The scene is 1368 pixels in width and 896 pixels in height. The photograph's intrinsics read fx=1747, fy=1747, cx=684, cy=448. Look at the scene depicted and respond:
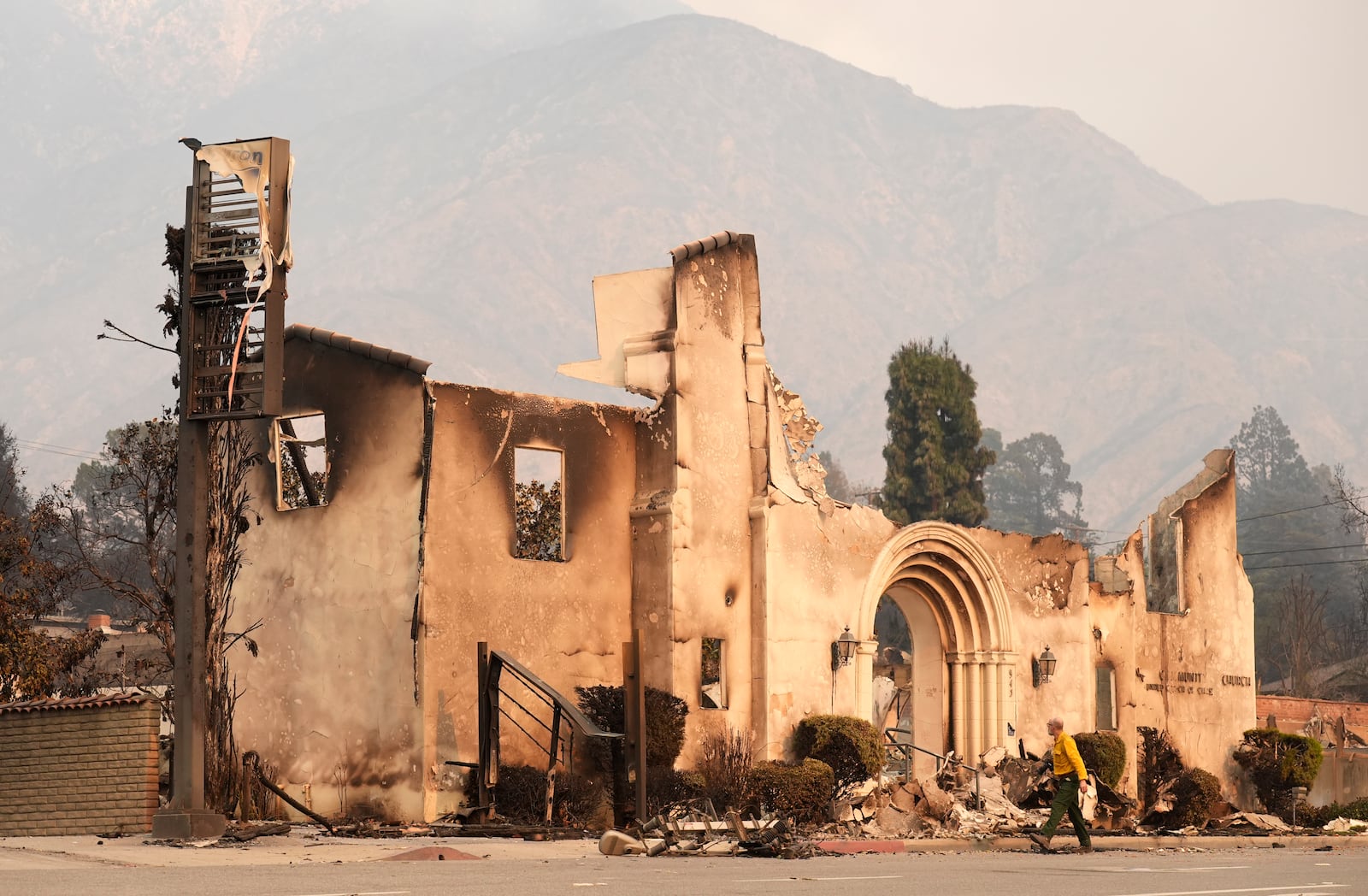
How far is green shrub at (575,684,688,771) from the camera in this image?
23.1 m

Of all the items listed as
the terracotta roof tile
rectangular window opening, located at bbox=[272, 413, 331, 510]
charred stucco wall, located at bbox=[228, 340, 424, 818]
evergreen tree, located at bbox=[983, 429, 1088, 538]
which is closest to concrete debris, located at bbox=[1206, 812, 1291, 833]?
charred stucco wall, located at bbox=[228, 340, 424, 818]

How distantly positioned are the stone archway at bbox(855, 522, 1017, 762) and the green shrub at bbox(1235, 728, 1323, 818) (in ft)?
24.5

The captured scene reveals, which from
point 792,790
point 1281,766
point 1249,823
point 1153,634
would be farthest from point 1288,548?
point 792,790

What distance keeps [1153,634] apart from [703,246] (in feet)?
44.6

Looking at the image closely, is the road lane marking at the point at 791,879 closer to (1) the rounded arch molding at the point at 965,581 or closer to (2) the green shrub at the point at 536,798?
(2) the green shrub at the point at 536,798

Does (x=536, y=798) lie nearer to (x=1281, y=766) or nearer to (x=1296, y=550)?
(x=1281, y=766)

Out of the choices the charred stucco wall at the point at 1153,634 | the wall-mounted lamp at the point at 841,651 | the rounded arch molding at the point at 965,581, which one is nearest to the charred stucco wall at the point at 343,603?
the wall-mounted lamp at the point at 841,651

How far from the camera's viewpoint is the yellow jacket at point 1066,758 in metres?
19.1

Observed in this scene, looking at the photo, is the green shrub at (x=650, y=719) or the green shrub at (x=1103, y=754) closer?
the green shrub at (x=650, y=719)

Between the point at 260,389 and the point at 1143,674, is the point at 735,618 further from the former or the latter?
the point at 1143,674

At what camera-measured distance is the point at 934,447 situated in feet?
237

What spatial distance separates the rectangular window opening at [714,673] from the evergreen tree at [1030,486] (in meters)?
125

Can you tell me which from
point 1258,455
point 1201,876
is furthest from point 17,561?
point 1258,455

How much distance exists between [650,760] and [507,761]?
188cm
